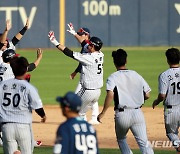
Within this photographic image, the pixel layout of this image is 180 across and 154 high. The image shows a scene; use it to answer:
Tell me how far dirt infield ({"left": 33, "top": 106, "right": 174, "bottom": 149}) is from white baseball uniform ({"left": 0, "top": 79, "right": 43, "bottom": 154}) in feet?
13.0

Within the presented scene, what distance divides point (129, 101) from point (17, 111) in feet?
5.90

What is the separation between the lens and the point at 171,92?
11789 millimetres

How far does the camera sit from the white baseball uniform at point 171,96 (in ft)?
38.4

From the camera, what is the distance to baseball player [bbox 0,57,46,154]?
10055 mm

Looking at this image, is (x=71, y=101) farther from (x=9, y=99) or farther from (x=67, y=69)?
(x=67, y=69)

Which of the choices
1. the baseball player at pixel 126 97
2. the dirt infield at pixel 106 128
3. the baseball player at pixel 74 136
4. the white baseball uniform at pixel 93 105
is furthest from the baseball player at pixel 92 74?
the baseball player at pixel 74 136

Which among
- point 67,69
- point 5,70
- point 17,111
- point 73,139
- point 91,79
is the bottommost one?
point 67,69

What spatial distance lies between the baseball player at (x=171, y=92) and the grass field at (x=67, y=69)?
326 inches

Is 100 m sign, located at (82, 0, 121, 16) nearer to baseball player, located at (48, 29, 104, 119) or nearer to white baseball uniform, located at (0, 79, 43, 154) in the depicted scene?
baseball player, located at (48, 29, 104, 119)

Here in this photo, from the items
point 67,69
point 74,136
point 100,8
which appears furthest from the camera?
point 100,8

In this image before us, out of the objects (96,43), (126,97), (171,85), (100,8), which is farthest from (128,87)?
(100,8)

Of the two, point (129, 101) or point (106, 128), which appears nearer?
point (129, 101)

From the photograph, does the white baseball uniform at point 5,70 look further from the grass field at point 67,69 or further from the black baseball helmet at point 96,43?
the grass field at point 67,69

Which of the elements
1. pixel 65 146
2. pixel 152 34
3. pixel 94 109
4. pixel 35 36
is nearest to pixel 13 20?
pixel 35 36
